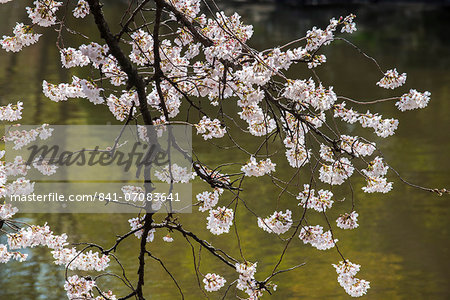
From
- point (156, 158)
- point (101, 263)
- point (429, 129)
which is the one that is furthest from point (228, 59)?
point (429, 129)

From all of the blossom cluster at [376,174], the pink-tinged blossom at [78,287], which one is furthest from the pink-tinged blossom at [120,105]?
the blossom cluster at [376,174]

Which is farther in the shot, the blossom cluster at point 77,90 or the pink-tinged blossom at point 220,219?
the pink-tinged blossom at point 220,219

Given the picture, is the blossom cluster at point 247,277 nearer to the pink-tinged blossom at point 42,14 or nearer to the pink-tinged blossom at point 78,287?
the pink-tinged blossom at point 78,287

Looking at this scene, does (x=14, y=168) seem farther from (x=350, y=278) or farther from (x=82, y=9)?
(x=350, y=278)

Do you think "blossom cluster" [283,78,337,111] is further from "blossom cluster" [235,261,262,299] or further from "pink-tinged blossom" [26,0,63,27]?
"pink-tinged blossom" [26,0,63,27]

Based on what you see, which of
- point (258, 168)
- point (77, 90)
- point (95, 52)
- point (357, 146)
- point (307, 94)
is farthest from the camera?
point (357, 146)

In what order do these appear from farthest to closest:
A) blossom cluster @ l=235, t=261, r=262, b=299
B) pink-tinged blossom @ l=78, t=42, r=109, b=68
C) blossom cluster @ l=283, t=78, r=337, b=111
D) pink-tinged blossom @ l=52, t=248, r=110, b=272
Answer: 1. pink-tinged blossom @ l=52, t=248, r=110, b=272
2. blossom cluster @ l=235, t=261, r=262, b=299
3. pink-tinged blossom @ l=78, t=42, r=109, b=68
4. blossom cluster @ l=283, t=78, r=337, b=111

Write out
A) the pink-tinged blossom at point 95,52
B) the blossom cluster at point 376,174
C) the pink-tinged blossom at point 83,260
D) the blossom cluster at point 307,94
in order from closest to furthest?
the blossom cluster at point 307,94, the pink-tinged blossom at point 95,52, the blossom cluster at point 376,174, the pink-tinged blossom at point 83,260

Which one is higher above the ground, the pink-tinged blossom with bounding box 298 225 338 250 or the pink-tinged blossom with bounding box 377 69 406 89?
the pink-tinged blossom with bounding box 377 69 406 89

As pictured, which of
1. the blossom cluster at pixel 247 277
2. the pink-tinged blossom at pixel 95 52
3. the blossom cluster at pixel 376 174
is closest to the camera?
the pink-tinged blossom at pixel 95 52

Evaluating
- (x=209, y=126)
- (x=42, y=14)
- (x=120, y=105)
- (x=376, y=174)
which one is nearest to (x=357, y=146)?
(x=376, y=174)

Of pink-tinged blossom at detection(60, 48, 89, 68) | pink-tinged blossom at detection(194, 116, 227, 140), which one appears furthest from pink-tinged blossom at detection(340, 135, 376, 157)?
pink-tinged blossom at detection(60, 48, 89, 68)

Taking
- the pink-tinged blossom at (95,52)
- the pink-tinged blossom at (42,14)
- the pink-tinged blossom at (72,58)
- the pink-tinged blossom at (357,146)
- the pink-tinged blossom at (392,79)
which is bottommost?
the pink-tinged blossom at (357,146)

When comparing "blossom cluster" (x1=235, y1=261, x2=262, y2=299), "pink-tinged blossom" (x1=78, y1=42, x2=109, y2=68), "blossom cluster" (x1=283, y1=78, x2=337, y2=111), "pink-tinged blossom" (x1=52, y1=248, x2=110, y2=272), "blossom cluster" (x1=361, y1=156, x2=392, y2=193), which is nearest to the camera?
"blossom cluster" (x1=283, y1=78, x2=337, y2=111)
